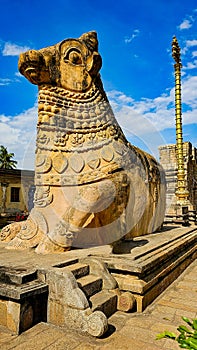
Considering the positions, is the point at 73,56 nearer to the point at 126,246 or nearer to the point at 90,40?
the point at 90,40

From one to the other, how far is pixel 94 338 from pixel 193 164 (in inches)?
664

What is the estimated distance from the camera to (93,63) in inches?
169

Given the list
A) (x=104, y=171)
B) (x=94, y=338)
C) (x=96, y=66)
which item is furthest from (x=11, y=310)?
(x=96, y=66)

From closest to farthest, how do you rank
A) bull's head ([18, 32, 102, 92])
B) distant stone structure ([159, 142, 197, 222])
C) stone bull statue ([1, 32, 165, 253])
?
1. stone bull statue ([1, 32, 165, 253])
2. bull's head ([18, 32, 102, 92])
3. distant stone structure ([159, 142, 197, 222])

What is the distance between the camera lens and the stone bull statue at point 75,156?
149 inches

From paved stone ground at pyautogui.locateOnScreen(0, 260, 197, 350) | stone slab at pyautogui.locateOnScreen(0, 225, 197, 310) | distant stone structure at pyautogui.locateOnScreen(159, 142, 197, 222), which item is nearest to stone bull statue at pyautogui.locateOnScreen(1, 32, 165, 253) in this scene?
stone slab at pyautogui.locateOnScreen(0, 225, 197, 310)

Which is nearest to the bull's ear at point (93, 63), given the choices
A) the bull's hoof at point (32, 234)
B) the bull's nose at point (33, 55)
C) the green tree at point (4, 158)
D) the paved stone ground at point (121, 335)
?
the bull's nose at point (33, 55)

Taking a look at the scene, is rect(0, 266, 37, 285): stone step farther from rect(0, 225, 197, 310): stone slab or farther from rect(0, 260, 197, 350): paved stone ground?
rect(0, 260, 197, 350): paved stone ground

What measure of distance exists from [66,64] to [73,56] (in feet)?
0.56

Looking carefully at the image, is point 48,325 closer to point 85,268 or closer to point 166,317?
point 85,268

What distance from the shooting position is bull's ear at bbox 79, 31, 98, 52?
4352mm

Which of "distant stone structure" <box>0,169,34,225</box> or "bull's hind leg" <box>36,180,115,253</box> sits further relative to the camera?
"distant stone structure" <box>0,169,34,225</box>

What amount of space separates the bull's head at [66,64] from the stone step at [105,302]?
2.84m

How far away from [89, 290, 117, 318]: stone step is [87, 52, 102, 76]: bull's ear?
10.1 feet
